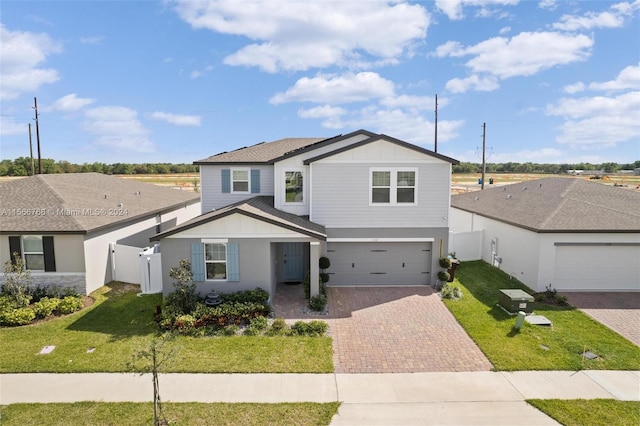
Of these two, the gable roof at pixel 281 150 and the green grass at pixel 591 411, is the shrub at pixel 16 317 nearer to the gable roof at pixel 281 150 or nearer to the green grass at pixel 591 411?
the gable roof at pixel 281 150

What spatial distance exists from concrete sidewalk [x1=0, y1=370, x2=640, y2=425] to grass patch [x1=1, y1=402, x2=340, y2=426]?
0.25m

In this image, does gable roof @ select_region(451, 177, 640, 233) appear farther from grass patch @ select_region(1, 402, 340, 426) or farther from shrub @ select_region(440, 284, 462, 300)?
grass patch @ select_region(1, 402, 340, 426)

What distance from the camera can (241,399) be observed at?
851cm

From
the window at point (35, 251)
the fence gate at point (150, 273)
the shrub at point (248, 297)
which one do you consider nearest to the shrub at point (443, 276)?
the shrub at point (248, 297)

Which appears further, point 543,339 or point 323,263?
point 323,263

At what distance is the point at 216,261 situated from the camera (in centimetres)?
1377

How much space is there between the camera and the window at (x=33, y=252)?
14.9 metres

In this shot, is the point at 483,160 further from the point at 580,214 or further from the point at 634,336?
the point at 634,336

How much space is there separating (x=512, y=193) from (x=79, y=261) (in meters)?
23.6

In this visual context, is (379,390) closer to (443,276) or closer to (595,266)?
(443,276)

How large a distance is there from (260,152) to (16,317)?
41.2ft

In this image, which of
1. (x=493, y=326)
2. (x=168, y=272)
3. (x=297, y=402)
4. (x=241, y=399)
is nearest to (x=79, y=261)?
(x=168, y=272)

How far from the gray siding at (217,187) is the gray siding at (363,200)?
12.9 feet

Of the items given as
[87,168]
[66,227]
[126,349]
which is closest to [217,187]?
[66,227]
